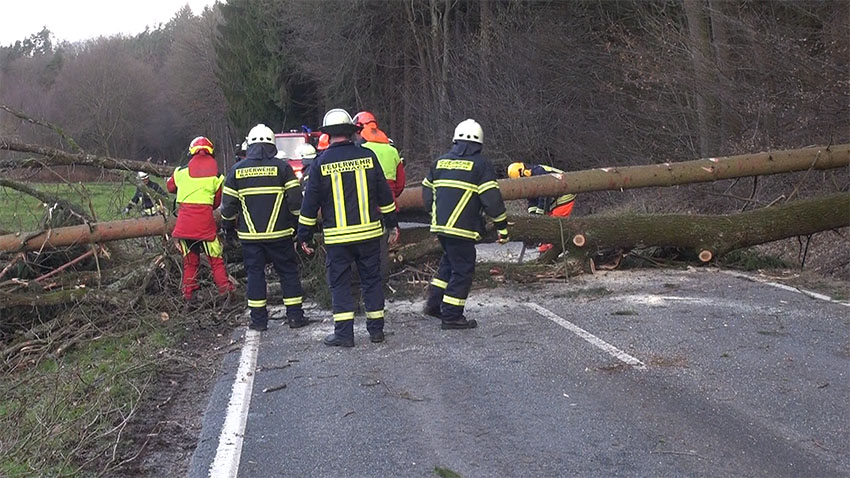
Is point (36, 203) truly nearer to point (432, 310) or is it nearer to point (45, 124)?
point (45, 124)

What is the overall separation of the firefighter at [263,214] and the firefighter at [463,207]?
127 cm

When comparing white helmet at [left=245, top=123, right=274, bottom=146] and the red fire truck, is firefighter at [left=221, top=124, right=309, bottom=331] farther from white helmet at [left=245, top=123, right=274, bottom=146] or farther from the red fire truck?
the red fire truck

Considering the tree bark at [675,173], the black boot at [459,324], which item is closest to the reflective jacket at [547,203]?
the tree bark at [675,173]

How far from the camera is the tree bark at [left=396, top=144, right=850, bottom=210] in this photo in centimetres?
898

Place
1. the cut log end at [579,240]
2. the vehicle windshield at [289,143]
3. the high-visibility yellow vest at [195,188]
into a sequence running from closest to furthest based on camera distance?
the high-visibility yellow vest at [195,188]
the cut log end at [579,240]
the vehicle windshield at [289,143]

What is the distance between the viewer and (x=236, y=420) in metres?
4.75

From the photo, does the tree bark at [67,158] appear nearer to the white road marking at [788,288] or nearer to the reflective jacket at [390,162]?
the reflective jacket at [390,162]

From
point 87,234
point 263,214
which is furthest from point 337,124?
point 87,234

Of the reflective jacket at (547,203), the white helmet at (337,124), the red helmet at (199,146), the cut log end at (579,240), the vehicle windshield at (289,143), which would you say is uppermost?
the white helmet at (337,124)

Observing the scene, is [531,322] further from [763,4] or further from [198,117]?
[198,117]

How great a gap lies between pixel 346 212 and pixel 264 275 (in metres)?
1.25

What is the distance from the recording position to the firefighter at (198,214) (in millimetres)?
7762

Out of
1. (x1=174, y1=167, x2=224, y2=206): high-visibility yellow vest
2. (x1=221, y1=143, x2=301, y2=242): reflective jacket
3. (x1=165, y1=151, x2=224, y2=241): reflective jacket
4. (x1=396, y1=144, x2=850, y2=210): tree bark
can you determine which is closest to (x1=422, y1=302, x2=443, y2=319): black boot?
(x1=221, y1=143, x2=301, y2=242): reflective jacket

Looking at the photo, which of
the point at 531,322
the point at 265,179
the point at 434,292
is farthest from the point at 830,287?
the point at 265,179
